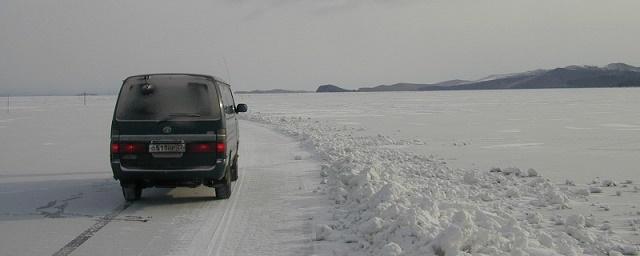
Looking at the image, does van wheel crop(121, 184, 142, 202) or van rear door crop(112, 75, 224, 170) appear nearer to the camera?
van rear door crop(112, 75, 224, 170)

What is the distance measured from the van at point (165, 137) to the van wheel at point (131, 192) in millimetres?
103

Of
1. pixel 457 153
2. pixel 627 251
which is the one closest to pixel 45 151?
pixel 457 153

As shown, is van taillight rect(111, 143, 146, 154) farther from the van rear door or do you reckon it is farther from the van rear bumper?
the van rear bumper

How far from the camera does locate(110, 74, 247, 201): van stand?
→ 7.98 meters

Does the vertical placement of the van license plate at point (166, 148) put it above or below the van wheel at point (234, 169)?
above

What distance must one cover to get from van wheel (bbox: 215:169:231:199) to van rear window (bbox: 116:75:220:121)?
40.2 inches

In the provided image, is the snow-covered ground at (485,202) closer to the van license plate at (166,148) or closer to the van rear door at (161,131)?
the van rear door at (161,131)

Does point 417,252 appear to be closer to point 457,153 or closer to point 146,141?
point 146,141

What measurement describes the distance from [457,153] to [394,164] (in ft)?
12.3

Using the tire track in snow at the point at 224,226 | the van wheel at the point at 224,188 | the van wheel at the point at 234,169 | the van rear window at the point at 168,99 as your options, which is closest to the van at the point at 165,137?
the van rear window at the point at 168,99

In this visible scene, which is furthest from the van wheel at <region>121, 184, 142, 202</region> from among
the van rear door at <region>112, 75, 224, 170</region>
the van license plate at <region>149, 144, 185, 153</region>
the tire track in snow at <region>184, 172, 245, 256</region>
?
the tire track in snow at <region>184, 172, 245, 256</region>

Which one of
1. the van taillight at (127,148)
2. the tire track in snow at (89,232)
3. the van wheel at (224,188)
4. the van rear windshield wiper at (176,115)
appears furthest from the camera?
the van wheel at (224,188)

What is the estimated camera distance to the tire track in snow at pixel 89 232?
5.90m

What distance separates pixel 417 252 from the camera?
522 cm
